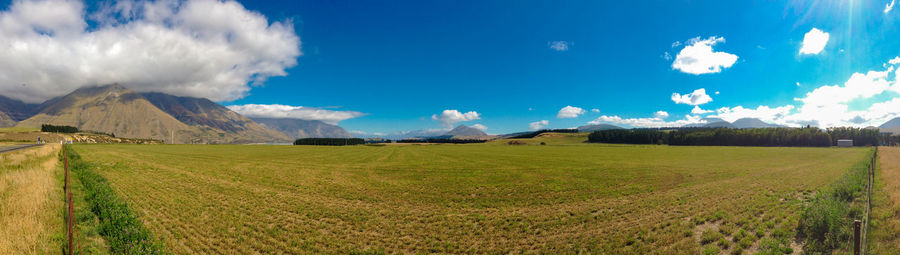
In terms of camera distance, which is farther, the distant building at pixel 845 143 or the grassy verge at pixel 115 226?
the distant building at pixel 845 143

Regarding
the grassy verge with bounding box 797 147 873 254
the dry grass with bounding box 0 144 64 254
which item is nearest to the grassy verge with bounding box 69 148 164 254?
the dry grass with bounding box 0 144 64 254

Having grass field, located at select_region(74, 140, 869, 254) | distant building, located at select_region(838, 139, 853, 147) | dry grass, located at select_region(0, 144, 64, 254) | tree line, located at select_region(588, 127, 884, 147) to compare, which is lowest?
grass field, located at select_region(74, 140, 869, 254)

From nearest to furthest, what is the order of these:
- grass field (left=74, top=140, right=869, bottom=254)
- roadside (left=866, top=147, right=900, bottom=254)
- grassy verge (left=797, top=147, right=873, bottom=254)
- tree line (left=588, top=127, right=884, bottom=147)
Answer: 1. roadside (left=866, top=147, right=900, bottom=254)
2. grassy verge (left=797, top=147, right=873, bottom=254)
3. grass field (left=74, top=140, right=869, bottom=254)
4. tree line (left=588, top=127, right=884, bottom=147)

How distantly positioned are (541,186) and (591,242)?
12473 millimetres

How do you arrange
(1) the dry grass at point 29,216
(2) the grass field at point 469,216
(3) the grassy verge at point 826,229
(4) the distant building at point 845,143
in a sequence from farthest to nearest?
Result: (4) the distant building at point 845,143
(2) the grass field at point 469,216
(3) the grassy verge at point 826,229
(1) the dry grass at point 29,216

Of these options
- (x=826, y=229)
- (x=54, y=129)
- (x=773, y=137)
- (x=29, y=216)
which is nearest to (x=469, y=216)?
(x=826, y=229)

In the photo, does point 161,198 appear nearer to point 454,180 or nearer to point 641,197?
point 454,180

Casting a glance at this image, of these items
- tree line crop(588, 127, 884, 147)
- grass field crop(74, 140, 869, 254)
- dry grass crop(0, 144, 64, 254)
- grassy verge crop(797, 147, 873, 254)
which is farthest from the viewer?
tree line crop(588, 127, 884, 147)

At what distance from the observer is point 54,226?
403 inches

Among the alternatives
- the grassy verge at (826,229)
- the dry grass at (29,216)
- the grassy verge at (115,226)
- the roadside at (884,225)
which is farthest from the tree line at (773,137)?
the dry grass at (29,216)

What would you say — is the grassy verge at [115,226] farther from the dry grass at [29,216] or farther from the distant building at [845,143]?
the distant building at [845,143]

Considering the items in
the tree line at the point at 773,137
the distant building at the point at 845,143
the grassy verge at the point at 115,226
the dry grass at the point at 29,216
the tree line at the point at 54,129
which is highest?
the tree line at the point at 54,129

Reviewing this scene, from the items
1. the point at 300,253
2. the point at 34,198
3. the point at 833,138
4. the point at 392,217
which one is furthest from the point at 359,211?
the point at 833,138

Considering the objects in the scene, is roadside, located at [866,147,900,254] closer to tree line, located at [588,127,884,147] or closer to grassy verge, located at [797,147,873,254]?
grassy verge, located at [797,147,873,254]
